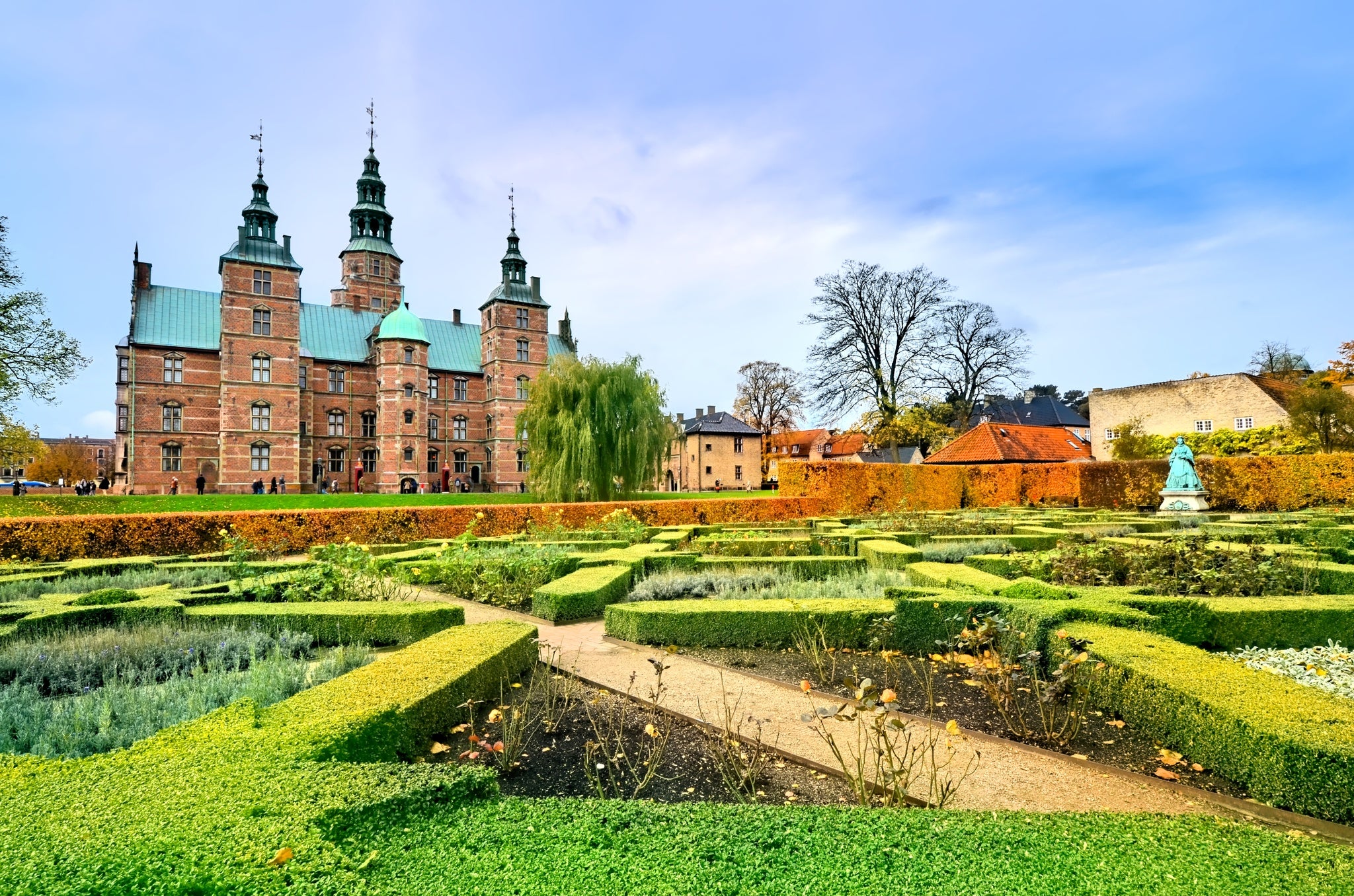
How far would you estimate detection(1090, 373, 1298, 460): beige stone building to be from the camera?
34312 mm

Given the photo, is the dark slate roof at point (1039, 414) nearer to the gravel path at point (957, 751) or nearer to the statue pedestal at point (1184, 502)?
the statue pedestal at point (1184, 502)

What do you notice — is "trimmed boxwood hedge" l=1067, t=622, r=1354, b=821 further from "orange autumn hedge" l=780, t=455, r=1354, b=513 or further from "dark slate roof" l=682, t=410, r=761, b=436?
"dark slate roof" l=682, t=410, r=761, b=436

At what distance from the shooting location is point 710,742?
13.8 feet

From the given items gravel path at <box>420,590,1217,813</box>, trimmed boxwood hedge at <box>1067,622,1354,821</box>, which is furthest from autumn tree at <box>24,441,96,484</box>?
trimmed boxwood hedge at <box>1067,622,1354,821</box>

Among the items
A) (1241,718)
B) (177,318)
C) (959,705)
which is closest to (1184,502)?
(959,705)

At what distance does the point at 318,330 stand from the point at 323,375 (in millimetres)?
3356

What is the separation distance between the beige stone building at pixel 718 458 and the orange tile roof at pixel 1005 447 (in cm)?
1806

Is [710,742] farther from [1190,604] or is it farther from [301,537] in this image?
[301,537]

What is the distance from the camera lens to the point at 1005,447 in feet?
113

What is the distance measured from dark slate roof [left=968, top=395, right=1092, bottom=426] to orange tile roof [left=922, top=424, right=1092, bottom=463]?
15.5 meters

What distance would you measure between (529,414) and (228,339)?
24275 mm

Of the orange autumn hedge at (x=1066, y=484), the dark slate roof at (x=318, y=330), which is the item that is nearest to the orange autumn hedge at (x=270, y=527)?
the orange autumn hedge at (x=1066, y=484)

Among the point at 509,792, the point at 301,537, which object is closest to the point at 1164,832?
the point at 509,792

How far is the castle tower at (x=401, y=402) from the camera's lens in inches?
1668
